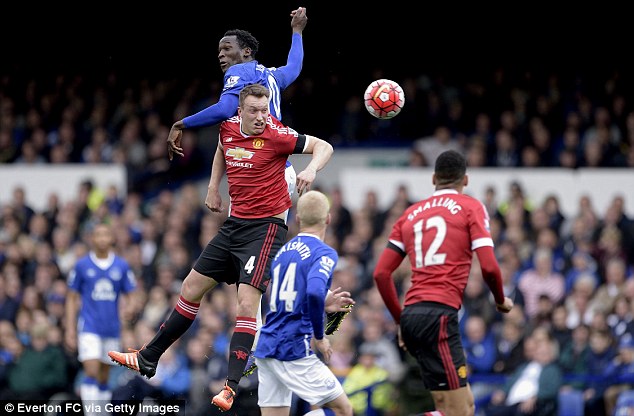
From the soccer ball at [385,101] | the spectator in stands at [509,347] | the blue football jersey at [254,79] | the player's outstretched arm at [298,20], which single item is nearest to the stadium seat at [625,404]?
the spectator in stands at [509,347]

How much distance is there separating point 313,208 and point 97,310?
5.36m

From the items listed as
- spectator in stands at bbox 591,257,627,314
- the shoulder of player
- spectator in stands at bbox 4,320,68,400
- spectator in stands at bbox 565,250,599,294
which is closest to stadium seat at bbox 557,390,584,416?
spectator in stands at bbox 591,257,627,314

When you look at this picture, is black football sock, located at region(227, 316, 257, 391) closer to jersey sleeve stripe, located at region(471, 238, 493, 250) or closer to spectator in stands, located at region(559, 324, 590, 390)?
jersey sleeve stripe, located at region(471, 238, 493, 250)

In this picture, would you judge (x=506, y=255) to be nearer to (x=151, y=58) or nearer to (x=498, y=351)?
(x=498, y=351)

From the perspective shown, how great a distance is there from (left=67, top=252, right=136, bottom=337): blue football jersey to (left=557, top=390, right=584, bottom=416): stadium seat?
494 cm

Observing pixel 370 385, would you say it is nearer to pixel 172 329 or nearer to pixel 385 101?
pixel 172 329

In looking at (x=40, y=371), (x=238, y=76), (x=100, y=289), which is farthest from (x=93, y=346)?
(x=238, y=76)

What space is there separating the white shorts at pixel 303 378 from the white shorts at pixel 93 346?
4.71 m

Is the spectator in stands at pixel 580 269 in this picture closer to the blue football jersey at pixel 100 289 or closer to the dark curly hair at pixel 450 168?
the blue football jersey at pixel 100 289

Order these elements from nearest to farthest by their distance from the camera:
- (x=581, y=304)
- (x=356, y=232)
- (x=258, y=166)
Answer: (x=258, y=166) → (x=581, y=304) → (x=356, y=232)

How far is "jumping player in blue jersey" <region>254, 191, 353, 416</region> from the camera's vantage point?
28.3ft

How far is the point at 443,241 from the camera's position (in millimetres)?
8422

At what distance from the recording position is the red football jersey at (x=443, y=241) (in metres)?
8.40

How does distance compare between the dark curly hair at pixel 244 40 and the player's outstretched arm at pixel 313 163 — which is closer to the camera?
the player's outstretched arm at pixel 313 163
